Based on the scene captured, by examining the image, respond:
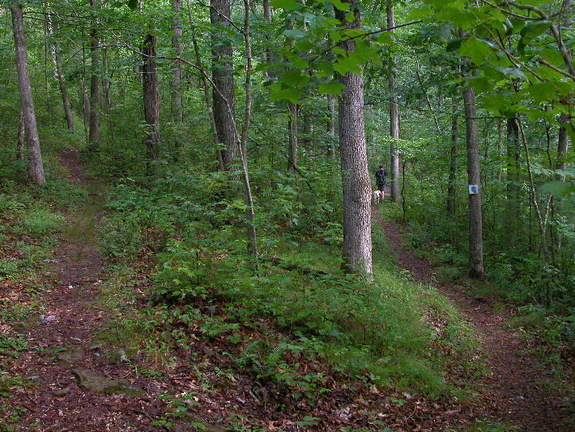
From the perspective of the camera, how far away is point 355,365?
536cm

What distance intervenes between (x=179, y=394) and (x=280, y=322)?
1.89 meters

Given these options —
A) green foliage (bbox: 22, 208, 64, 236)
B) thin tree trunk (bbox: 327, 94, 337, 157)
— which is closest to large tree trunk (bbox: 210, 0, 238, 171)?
green foliage (bbox: 22, 208, 64, 236)

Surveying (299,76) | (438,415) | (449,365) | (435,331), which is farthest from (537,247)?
(299,76)

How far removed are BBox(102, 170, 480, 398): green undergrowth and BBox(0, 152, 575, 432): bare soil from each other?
200 millimetres

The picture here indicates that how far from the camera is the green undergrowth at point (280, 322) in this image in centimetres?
508

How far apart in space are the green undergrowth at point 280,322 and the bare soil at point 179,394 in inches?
7.9

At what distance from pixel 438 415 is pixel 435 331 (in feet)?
8.34

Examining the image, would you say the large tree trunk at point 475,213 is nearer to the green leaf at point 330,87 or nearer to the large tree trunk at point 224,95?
the large tree trunk at point 224,95

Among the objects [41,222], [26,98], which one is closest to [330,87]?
[41,222]

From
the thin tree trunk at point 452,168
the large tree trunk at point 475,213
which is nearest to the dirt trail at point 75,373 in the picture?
the large tree trunk at point 475,213

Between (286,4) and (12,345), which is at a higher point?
(286,4)

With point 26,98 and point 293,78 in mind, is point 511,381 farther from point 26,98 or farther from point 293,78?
point 26,98

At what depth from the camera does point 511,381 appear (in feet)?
21.1

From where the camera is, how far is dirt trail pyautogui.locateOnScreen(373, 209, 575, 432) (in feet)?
17.4
